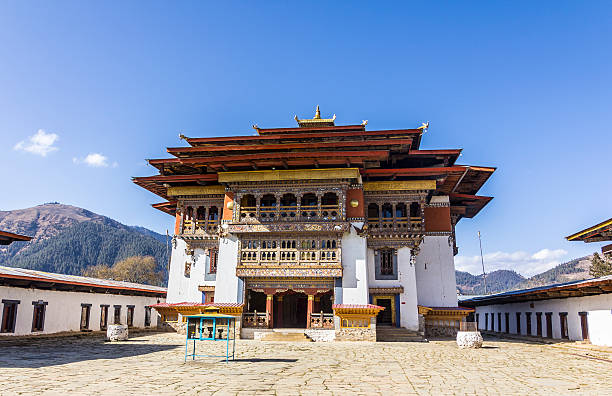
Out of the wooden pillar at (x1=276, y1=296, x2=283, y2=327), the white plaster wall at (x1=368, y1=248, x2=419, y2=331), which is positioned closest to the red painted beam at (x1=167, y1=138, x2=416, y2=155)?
the white plaster wall at (x1=368, y1=248, x2=419, y2=331)

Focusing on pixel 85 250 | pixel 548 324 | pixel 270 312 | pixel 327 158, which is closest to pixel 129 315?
pixel 270 312

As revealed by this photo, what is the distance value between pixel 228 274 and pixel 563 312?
58.4ft

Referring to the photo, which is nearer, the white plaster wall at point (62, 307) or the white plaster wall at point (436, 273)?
the white plaster wall at point (62, 307)

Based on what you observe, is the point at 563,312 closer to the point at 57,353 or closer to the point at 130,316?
the point at 57,353

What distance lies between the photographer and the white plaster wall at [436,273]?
27.8 metres

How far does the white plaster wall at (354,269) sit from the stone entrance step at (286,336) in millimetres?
2736

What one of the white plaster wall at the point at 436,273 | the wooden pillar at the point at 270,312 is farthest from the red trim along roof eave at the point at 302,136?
the wooden pillar at the point at 270,312

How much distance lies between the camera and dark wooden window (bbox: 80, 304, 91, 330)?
28000 mm

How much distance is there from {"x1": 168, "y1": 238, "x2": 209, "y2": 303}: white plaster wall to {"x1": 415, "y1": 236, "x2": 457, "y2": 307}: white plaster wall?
13.1 m

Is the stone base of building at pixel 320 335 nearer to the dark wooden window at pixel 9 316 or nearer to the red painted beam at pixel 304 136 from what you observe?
the red painted beam at pixel 304 136

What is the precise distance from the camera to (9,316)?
22656 mm

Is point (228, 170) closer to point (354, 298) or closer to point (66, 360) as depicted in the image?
point (354, 298)

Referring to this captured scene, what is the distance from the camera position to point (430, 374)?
40.3 feet

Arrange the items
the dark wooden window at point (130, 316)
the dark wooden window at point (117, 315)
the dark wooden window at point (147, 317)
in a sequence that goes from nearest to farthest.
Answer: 1. the dark wooden window at point (117, 315)
2. the dark wooden window at point (130, 316)
3. the dark wooden window at point (147, 317)
